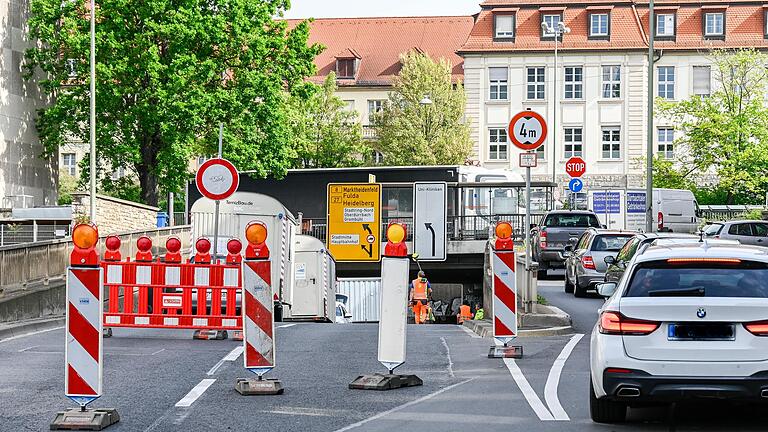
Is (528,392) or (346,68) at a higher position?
(346,68)

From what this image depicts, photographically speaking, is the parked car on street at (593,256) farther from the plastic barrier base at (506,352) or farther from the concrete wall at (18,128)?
the concrete wall at (18,128)

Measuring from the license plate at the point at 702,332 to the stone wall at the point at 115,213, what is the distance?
33.6 meters

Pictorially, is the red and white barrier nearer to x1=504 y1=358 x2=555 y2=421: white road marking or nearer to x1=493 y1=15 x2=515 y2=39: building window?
x1=504 y1=358 x2=555 y2=421: white road marking

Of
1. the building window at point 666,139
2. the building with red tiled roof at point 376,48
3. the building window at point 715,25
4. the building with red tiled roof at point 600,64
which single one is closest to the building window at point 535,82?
the building with red tiled roof at point 600,64

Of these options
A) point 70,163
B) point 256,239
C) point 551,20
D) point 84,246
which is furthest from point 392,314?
point 70,163

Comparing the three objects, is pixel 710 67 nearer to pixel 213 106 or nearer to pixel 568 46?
pixel 568 46

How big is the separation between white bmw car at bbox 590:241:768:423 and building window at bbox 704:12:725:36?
72.5 metres

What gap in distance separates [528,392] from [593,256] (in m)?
17.0

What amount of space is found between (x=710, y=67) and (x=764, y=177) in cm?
2867

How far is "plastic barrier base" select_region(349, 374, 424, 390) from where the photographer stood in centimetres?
1222

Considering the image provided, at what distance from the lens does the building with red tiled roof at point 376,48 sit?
95.5 metres

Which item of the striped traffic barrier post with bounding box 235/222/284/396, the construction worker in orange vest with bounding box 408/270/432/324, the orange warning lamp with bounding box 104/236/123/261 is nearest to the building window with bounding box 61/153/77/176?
the construction worker in orange vest with bounding box 408/270/432/324

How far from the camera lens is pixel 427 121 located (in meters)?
80.0

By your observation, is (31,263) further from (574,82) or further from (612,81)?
(612,81)
